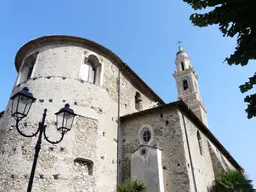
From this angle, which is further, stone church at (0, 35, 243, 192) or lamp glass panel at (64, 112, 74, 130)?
stone church at (0, 35, 243, 192)

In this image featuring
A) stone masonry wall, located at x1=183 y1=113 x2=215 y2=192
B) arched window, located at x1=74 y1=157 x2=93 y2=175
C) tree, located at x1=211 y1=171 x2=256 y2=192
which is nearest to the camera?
arched window, located at x1=74 y1=157 x2=93 y2=175

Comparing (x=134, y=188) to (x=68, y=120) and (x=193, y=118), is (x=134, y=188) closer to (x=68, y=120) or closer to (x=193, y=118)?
(x=68, y=120)

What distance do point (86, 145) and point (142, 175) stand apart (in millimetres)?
2954

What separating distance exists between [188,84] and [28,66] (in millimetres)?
25848

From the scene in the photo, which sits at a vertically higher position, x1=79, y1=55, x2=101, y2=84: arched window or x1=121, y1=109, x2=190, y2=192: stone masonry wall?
x1=79, y1=55, x2=101, y2=84: arched window

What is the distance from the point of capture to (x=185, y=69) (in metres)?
35.7

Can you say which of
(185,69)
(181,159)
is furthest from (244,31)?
(185,69)

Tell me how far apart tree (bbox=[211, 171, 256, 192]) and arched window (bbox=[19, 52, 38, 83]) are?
12.3 metres

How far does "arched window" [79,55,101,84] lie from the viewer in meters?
12.8

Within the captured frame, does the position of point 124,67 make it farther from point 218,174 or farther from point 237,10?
point 237,10

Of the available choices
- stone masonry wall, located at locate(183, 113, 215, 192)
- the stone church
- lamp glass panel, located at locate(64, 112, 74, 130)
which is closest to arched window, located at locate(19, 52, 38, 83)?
the stone church

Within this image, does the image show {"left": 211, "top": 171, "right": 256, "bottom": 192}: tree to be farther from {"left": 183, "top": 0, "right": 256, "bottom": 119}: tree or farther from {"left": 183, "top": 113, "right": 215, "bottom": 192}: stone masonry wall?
{"left": 183, "top": 0, "right": 256, "bottom": 119}: tree

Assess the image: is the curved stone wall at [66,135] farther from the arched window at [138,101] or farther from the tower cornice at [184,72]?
the tower cornice at [184,72]

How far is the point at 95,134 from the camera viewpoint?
11.1 metres
